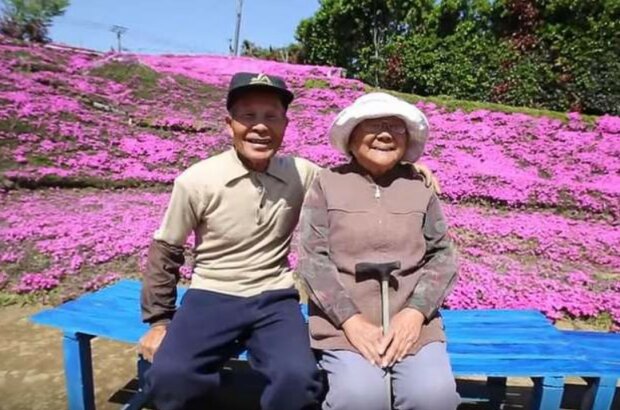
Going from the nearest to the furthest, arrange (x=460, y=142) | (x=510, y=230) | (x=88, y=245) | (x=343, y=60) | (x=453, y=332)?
(x=453, y=332)
(x=88, y=245)
(x=510, y=230)
(x=460, y=142)
(x=343, y=60)

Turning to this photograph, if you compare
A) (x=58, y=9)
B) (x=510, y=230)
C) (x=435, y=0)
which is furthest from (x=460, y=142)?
(x=58, y=9)

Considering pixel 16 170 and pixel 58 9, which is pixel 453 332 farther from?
pixel 58 9

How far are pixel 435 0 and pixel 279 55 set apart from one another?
9945 millimetres

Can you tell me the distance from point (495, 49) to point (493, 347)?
16.6 m

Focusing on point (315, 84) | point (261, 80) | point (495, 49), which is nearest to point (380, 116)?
point (261, 80)

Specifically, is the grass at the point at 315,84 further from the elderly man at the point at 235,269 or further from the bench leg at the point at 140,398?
the bench leg at the point at 140,398

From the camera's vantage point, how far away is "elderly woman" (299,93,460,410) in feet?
7.08

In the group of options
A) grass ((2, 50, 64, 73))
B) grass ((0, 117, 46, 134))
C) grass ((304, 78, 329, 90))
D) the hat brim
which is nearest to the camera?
the hat brim

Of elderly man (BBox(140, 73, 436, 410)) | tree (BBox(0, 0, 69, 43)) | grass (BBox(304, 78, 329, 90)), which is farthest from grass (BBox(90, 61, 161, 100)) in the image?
elderly man (BBox(140, 73, 436, 410))

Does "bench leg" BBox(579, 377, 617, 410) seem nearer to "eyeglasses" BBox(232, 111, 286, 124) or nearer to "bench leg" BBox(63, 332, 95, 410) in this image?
"eyeglasses" BBox(232, 111, 286, 124)

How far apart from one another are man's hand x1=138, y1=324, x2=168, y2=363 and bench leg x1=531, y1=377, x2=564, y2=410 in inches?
68.0

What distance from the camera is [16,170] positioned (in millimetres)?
8273

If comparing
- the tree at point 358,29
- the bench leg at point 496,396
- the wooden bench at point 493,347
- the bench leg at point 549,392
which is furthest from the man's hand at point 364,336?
the tree at point 358,29

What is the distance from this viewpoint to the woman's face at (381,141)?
250 centimetres
